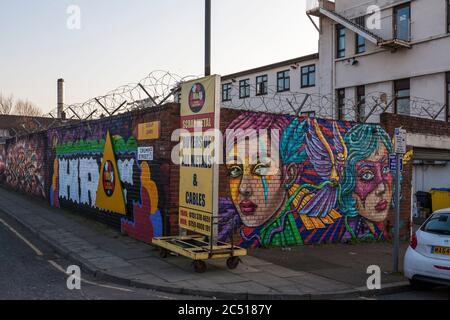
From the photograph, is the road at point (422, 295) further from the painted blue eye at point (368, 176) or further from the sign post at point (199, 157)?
the painted blue eye at point (368, 176)

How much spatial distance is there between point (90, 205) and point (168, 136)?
17.9 ft

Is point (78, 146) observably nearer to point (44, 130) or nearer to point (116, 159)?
point (116, 159)

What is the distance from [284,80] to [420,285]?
2869 cm

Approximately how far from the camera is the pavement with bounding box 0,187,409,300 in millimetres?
7453

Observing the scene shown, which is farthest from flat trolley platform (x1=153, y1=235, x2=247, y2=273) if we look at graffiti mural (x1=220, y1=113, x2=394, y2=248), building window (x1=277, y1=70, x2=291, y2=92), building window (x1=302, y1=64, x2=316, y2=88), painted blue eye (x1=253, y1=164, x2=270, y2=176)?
building window (x1=277, y1=70, x2=291, y2=92)

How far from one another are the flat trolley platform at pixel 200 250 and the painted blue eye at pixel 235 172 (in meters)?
1.66

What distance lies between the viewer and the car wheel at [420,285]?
26.2 feet

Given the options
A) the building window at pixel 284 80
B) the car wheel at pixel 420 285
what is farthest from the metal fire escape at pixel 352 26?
the car wheel at pixel 420 285

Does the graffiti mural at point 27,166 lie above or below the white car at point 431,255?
above

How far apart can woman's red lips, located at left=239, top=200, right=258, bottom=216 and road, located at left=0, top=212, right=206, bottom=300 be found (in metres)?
3.76
